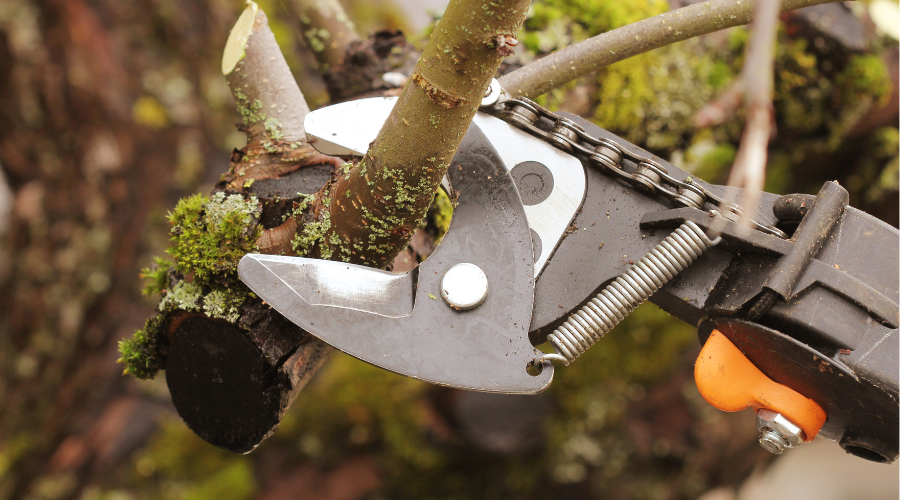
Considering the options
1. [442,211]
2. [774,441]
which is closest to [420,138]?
[442,211]

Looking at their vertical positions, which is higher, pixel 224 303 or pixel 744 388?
pixel 744 388

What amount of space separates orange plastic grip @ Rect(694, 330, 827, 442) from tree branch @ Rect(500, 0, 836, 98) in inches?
22.0

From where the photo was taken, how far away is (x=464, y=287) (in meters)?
0.88

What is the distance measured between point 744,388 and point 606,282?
0.28 m

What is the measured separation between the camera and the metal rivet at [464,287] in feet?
2.87

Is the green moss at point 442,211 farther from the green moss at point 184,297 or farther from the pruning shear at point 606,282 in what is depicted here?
the green moss at point 184,297

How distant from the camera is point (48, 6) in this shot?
255 centimetres

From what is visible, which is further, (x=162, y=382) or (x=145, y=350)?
(x=162, y=382)

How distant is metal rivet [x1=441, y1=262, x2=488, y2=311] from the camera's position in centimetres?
88

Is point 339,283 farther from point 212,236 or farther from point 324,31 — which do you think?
→ point 324,31

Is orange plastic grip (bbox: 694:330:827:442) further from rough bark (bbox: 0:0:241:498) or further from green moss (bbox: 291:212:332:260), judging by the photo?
rough bark (bbox: 0:0:241:498)

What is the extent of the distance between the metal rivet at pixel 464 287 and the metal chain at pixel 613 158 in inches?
11.5

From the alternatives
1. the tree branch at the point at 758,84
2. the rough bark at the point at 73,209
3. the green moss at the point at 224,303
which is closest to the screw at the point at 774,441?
the tree branch at the point at 758,84

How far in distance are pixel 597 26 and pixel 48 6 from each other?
2.50 m
